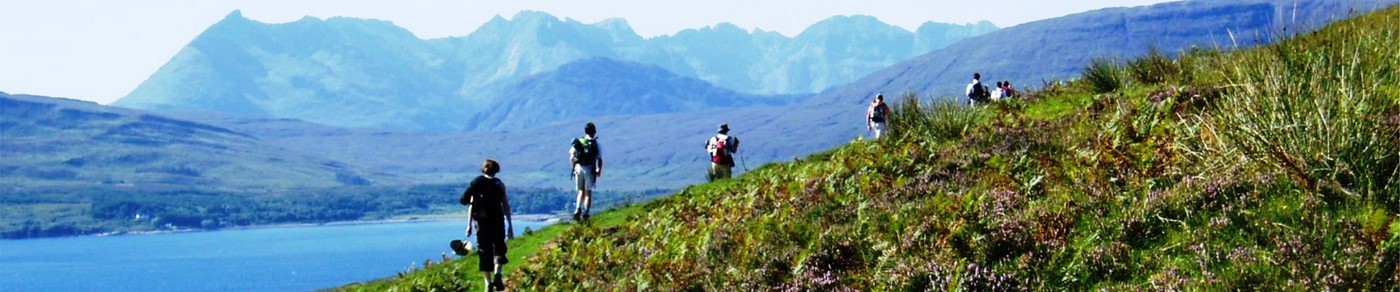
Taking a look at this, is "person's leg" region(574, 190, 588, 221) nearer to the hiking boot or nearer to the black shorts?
the hiking boot

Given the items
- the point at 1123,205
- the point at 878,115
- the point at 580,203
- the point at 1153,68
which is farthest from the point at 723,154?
the point at 1123,205

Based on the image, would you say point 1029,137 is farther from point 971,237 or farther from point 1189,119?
point 971,237

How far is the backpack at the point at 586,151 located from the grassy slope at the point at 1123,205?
24.7 feet

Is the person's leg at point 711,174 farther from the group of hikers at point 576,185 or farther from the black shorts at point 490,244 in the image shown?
the black shorts at point 490,244

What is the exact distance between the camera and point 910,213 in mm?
12961

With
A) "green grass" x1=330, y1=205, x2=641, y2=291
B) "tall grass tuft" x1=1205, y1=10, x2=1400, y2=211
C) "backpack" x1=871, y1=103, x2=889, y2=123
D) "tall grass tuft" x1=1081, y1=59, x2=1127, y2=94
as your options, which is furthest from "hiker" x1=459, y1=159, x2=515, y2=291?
"backpack" x1=871, y1=103, x2=889, y2=123

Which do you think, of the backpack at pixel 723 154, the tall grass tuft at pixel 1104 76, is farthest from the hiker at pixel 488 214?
the backpack at pixel 723 154

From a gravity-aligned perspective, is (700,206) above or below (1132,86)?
below

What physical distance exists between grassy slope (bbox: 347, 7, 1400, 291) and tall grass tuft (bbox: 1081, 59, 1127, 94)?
4690 millimetres

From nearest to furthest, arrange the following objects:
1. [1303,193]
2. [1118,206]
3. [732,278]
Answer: [1303,193] → [1118,206] → [732,278]

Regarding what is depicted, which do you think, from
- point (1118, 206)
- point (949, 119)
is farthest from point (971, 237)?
point (949, 119)

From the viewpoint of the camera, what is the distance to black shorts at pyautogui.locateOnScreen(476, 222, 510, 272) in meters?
17.3

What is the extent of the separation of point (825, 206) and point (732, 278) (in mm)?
2615

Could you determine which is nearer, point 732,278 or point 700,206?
point 732,278
